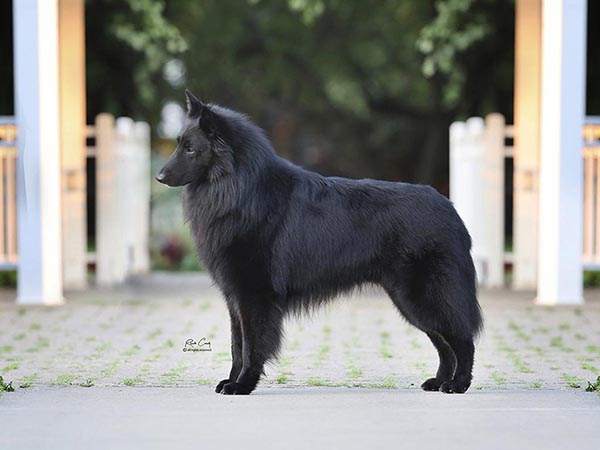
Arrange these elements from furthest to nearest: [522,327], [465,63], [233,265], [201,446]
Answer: [465,63] → [522,327] → [233,265] → [201,446]

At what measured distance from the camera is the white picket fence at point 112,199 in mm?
10633

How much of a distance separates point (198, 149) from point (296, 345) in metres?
2.43

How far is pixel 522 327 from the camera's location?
8.78 metres

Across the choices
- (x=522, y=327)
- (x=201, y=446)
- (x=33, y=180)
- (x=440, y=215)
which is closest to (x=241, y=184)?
(x=440, y=215)

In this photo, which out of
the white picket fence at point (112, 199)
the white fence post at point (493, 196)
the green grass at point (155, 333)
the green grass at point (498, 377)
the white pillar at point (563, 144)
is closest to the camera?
the green grass at point (498, 377)

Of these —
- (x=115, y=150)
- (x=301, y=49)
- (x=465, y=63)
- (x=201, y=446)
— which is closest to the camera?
(x=201, y=446)

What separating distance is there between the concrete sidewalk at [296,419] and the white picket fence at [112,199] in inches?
197

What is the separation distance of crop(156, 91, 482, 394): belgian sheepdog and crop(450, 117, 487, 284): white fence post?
230 inches

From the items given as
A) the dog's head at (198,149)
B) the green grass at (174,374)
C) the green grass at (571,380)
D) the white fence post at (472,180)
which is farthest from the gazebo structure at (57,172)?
the green grass at (571,380)

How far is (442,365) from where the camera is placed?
6039mm

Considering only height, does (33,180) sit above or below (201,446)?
above

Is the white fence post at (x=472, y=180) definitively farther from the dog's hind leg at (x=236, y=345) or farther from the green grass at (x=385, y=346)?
the dog's hind leg at (x=236, y=345)

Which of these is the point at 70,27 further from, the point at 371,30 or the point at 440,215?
the point at 371,30

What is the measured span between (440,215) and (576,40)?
4302 millimetres
